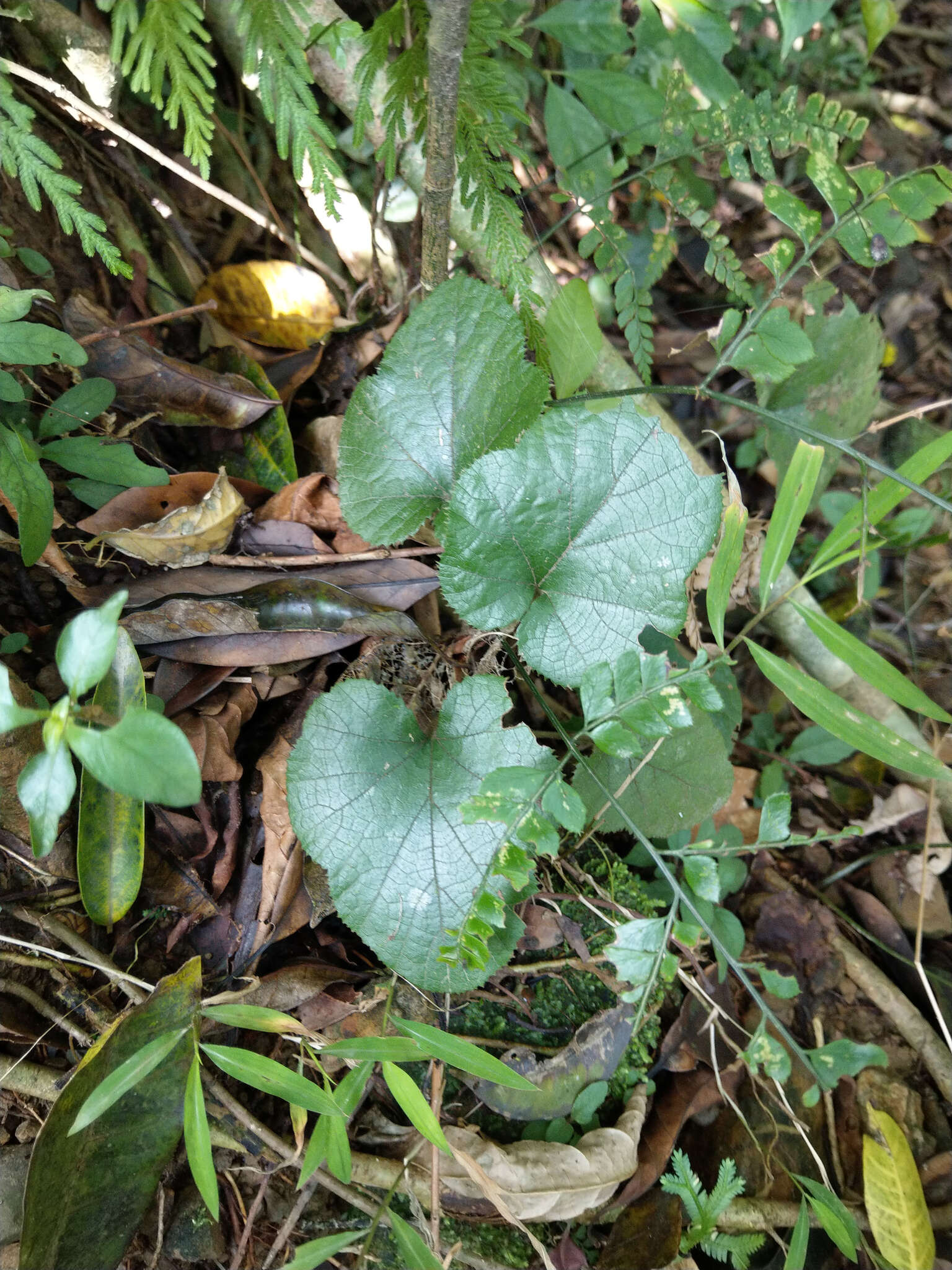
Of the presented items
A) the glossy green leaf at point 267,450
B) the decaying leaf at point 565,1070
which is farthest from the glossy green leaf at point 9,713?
the decaying leaf at point 565,1070

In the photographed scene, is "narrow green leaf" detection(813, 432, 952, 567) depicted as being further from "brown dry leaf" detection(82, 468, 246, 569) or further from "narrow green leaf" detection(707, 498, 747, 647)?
"brown dry leaf" detection(82, 468, 246, 569)

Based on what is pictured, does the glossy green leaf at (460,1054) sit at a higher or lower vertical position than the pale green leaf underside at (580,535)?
lower

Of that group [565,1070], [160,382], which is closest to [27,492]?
[160,382]

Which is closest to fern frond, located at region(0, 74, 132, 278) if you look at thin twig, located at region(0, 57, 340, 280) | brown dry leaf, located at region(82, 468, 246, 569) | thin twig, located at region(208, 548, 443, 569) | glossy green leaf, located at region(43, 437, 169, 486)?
thin twig, located at region(0, 57, 340, 280)

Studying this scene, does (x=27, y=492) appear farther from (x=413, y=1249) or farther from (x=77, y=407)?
(x=413, y=1249)

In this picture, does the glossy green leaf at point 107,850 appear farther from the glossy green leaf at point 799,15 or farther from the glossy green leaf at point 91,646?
the glossy green leaf at point 799,15
